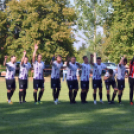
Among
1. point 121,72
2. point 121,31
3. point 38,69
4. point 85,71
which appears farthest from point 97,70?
point 121,31

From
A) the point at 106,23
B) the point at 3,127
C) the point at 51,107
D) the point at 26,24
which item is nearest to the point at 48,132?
the point at 3,127

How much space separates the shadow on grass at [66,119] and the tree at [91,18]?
4056cm

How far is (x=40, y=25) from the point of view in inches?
1789

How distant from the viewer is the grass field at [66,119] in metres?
8.26

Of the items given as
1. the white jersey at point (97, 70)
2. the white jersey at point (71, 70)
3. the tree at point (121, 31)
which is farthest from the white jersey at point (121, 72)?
the tree at point (121, 31)

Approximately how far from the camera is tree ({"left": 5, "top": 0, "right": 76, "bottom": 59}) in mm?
45594

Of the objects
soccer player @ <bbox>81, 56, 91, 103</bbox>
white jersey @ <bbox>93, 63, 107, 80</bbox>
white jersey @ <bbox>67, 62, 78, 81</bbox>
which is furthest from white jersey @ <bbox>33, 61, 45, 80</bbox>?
white jersey @ <bbox>93, 63, 107, 80</bbox>

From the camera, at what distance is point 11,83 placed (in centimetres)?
1382

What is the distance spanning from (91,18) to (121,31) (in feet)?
22.3

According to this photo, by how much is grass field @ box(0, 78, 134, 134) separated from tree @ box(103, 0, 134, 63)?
116ft

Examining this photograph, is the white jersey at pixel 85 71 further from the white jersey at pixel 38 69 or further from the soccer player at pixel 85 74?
the white jersey at pixel 38 69

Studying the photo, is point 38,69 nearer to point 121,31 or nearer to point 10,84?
point 10,84

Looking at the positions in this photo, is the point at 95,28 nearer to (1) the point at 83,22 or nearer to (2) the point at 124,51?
(1) the point at 83,22

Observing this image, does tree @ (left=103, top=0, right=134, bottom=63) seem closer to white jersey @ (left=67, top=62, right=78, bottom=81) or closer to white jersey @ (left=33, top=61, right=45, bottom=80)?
white jersey @ (left=67, top=62, right=78, bottom=81)
